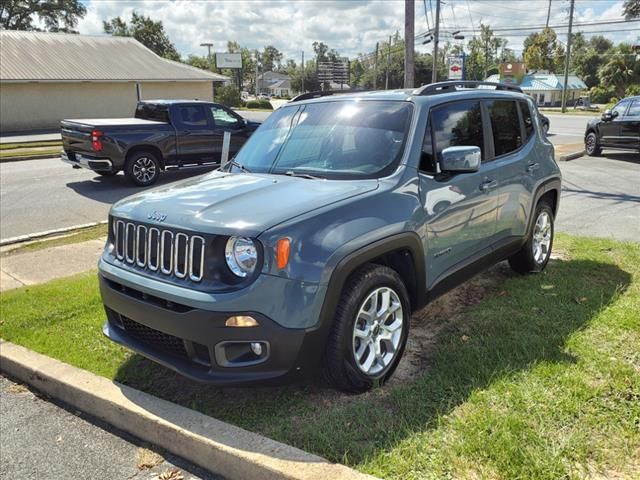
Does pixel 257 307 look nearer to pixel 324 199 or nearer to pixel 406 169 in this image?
pixel 324 199

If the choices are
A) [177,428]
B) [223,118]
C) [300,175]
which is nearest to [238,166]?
[300,175]

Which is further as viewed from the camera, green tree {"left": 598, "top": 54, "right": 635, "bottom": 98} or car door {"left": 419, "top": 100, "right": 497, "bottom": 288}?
green tree {"left": 598, "top": 54, "right": 635, "bottom": 98}

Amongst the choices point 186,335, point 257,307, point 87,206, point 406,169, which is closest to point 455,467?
point 257,307

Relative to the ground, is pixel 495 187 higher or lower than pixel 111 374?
higher

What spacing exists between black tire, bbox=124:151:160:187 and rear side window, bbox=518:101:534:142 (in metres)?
8.90

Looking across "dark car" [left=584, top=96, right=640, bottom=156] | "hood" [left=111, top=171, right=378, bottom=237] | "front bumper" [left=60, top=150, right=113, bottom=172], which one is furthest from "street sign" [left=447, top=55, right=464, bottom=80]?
"hood" [left=111, top=171, right=378, bottom=237]

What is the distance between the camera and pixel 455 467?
2.75 metres

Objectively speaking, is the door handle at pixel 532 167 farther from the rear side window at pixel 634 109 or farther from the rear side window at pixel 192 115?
the rear side window at pixel 634 109

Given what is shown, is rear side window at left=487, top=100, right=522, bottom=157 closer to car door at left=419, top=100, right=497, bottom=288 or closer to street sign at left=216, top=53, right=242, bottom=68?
car door at left=419, top=100, right=497, bottom=288

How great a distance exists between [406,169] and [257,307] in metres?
1.49

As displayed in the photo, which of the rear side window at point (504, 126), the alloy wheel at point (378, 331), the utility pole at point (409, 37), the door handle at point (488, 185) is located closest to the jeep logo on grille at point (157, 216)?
the alloy wheel at point (378, 331)

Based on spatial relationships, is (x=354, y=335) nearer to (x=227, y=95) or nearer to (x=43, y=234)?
(x=43, y=234)

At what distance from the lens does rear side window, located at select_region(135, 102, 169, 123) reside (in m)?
13.0

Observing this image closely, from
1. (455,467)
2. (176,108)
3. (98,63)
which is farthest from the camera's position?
(98,63)
